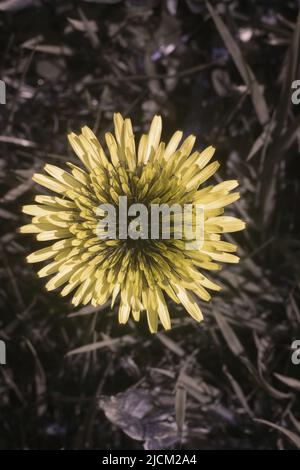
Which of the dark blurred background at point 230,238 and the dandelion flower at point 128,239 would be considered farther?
the dark blurred background at point 230,238

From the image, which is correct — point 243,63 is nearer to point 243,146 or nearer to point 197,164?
point 243,146

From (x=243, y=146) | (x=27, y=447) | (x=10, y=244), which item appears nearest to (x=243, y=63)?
(x=243, y=146)

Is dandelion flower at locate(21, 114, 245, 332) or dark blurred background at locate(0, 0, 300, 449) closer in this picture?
dandelion flower at locate(21, 114, 245, 332)
